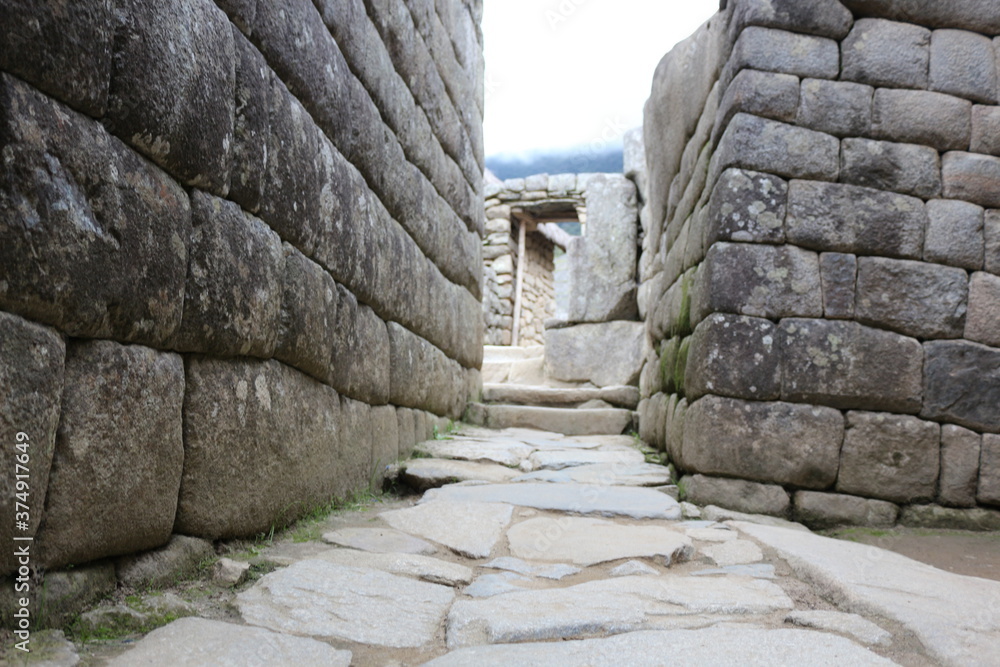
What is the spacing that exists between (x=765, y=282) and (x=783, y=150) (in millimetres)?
616

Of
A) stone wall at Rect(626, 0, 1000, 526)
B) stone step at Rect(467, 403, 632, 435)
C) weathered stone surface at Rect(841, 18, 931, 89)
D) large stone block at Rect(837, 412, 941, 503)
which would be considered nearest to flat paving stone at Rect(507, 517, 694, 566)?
stone wall at Rect(626, 0, 1000, 526)

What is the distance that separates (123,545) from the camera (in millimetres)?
1340

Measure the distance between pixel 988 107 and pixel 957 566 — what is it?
206 cm

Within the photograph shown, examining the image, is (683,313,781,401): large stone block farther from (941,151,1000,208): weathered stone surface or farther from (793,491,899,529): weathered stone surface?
(941,151,1000,208): weathered stone surface

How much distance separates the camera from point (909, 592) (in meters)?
1.65

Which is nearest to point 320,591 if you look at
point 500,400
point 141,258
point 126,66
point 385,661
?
point 385,661

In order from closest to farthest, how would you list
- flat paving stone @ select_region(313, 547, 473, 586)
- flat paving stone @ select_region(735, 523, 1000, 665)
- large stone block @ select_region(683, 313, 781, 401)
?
flat paving stone @ select_region(735, 523, 1000, 665) → flat paving stone @ select_region(313, 547, 473, 586) → large stone block @ select_region(683, 313, 781, 401)

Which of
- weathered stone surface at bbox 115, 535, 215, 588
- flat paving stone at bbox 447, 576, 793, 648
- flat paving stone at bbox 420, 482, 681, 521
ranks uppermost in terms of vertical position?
weathered stone surface at bbox 115, 535, 215, 588

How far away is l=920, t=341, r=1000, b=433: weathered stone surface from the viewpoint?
2.70m

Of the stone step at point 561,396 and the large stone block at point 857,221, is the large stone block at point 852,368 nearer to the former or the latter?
the large stone block at point 857,221

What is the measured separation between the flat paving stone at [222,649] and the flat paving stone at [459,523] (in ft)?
2.79

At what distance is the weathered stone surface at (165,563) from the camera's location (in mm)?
1372

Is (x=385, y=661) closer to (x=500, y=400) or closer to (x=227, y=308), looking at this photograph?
(x=227, y=308)

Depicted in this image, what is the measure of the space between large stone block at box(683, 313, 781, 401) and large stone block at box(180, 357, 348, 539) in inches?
63.1
